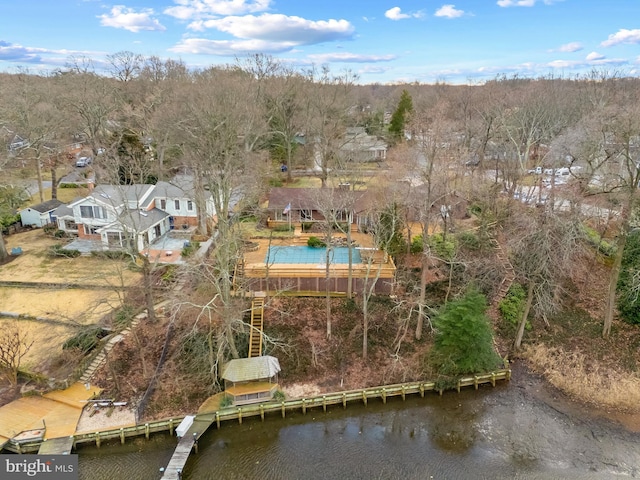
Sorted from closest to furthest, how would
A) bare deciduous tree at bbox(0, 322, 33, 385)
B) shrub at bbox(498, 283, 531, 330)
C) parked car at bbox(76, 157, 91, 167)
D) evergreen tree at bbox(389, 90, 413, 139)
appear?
1. bare deciduous tree at bbox(0, 322, 33, 385)
2. shrub at bbox(498, 283, 531, 330)
3. parked car at bbox(76, 157, 91, 167)
4. evergreen tree at bbox(389, 90, 413, 139)

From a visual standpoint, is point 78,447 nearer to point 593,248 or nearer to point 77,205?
point 77,205

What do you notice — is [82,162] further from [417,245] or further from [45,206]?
[417,245]

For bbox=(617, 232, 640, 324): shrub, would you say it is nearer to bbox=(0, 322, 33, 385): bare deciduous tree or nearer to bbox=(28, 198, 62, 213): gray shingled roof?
bbox=(0, 322, 33, 385): bare deciduous tree

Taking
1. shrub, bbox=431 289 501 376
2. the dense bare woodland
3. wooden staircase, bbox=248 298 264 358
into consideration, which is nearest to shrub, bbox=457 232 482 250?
the dense bare woodland

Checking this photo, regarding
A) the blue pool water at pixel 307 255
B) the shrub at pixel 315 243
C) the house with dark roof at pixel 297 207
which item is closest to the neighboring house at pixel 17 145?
the house with dark roof at pixel 297 207

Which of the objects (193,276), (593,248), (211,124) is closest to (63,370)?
(193,276)
